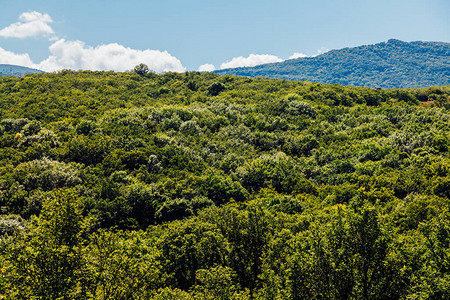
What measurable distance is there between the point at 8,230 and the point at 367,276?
40933 mm

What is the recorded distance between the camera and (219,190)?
2399 inches

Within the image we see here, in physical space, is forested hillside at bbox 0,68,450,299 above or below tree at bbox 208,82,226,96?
below

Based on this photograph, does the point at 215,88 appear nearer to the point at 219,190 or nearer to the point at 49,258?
the point at 219,190

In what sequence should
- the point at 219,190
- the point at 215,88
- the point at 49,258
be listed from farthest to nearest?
1. the point at 215,88
2. the point at 219,190
3. the point at 49,258

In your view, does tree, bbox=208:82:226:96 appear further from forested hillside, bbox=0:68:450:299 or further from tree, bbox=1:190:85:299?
tree, bbox=1:190:85:299

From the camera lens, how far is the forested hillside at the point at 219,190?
1803 centimetres

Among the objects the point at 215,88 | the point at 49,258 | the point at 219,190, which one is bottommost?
the point at 219,190

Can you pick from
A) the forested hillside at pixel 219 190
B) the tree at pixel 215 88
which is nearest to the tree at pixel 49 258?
the forested hillside at pixel 219 190

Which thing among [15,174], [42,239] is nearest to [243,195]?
[15,174]

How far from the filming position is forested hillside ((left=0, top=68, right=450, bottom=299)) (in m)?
18.0

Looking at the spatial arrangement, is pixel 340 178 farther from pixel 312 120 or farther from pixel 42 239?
pixel 42 239

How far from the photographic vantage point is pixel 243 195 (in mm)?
63469

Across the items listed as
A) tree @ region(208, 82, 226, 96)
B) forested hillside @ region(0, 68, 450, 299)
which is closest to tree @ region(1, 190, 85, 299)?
forested hillside @ region(0, 68, 450, 299)

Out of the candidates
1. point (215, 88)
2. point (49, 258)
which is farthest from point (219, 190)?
point (215, 88)
